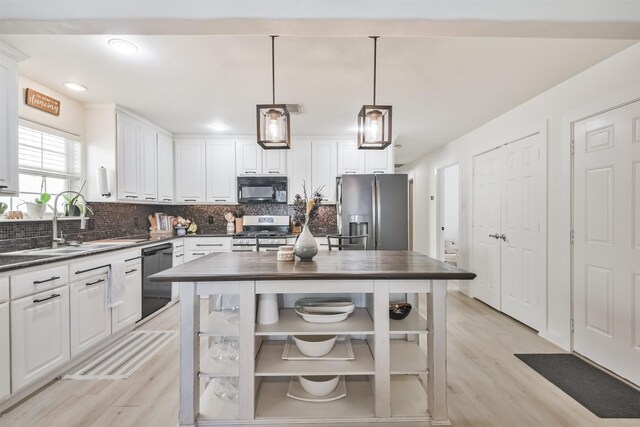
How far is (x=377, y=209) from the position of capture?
156 inches

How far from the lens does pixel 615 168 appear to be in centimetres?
222

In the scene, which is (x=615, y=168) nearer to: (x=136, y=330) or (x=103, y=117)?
(x=136, y=330)

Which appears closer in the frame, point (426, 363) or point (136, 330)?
point (426, 363)

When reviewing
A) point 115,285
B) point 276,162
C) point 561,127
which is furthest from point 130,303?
point 561,127

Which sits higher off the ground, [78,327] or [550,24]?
[550,24]

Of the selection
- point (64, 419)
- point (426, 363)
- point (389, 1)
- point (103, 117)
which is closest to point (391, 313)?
point (426, 363)

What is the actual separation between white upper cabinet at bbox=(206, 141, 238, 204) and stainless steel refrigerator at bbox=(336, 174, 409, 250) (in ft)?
5.96

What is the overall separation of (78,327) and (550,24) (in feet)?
12.2

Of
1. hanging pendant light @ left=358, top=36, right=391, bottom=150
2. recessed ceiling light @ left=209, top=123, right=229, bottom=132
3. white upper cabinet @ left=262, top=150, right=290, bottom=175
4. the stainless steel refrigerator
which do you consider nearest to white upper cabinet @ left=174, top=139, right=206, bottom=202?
recessed ceiling light @ left=209, top=123, right=229, bottom=132

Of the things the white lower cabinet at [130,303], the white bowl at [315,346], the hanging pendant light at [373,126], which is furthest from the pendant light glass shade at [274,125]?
the white lower cabinet at [130,303]

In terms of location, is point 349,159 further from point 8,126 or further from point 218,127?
point 8,126

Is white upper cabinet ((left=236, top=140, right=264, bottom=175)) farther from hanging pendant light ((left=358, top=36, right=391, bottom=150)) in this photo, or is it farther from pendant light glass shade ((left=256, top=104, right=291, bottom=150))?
hanging pendant light ((left=358, top=36, right=391, bottom=150))

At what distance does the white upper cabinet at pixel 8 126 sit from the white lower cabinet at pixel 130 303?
1145mm

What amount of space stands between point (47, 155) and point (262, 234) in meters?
2.48
